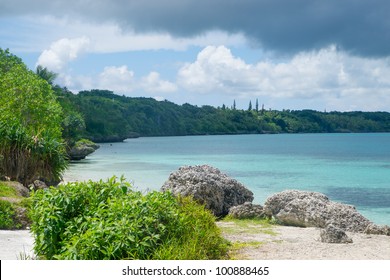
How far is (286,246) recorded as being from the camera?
1066cm

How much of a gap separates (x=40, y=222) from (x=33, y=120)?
2163cm

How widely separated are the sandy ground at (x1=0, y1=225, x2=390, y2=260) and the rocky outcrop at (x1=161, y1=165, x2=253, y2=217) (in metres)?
2.11

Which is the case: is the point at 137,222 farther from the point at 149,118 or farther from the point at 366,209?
the point at 149,118

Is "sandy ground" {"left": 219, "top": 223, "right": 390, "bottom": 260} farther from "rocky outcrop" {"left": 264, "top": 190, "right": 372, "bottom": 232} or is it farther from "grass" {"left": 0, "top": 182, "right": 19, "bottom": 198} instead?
"grass" {"left": 0, "top": 182, "right": 19, "bottom": 198}

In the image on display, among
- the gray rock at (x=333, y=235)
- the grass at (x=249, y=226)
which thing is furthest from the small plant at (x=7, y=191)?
the gray rock at (x=333, y=235)

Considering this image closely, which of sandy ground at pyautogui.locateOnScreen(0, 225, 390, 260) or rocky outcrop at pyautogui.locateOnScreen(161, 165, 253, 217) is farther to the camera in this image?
rocky outcrop at pyautogui.locateOnScreen(161, 165, 253, 217)

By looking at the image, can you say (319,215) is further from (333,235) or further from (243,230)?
(333,235)

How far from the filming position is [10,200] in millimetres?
12258

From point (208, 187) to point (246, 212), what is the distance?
1.18 m

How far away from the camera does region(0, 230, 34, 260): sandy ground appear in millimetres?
8726

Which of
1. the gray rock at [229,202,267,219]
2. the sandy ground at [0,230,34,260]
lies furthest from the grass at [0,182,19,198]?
the gray rock at [229,202,267,219]

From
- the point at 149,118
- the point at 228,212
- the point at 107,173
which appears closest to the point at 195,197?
the point at 228,212

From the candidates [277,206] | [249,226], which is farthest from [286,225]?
[249,226]

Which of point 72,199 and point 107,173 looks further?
point 107,173
